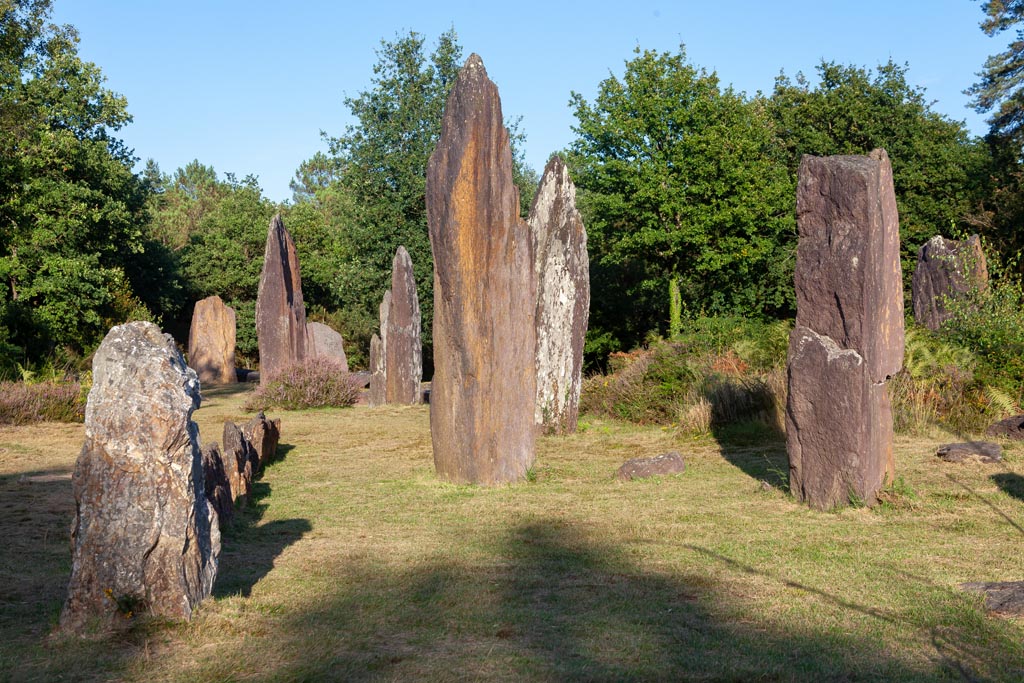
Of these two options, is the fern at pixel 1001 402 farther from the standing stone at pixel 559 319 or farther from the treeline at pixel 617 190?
the treeline at pixel 617 190

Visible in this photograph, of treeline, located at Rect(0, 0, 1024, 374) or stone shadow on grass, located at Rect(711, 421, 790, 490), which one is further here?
treeline, located at Rect(0, 0, 1024, 374)

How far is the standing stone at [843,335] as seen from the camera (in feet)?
23.9

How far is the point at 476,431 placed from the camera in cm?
881

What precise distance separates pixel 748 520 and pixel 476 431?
2669 millimetres

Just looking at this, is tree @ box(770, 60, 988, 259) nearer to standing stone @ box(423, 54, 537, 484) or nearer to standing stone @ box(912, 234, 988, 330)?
standing stone @ box(912, 234, 988, 330)

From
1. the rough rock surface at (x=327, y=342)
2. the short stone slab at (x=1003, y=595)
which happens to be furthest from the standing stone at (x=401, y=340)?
the short stone slab at (x=1003, y=595)

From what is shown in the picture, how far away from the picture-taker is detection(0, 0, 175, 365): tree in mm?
18320

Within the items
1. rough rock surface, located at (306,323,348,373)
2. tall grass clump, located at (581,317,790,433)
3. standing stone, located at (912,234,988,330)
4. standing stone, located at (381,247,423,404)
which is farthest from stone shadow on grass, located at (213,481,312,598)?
rough rock surface, located at (306,323,348,373)

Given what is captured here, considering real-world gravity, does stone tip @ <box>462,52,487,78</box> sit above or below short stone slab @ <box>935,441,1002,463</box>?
above

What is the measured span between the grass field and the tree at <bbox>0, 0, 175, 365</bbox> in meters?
11.1

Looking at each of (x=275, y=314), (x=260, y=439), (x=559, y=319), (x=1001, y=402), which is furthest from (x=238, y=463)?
(x=275, y=314)

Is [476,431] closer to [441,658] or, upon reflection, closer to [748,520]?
[748,520]

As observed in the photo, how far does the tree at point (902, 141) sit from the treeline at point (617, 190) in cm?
→ 6

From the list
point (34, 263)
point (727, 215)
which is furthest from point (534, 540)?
point (34, 263)
